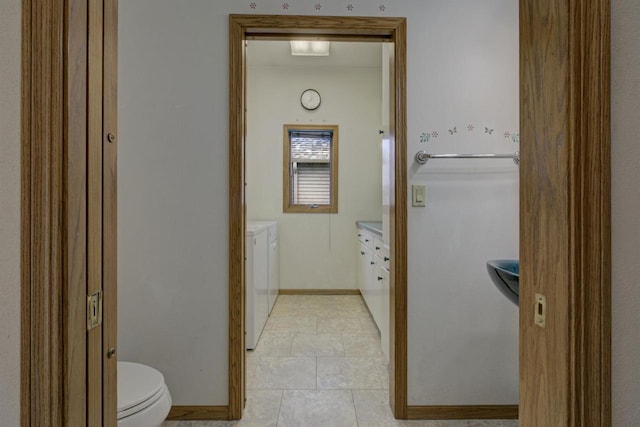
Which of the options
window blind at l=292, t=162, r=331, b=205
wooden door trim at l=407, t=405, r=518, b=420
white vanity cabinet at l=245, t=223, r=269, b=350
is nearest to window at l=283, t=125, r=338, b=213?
window blind at l=292, t=162, r=331, b=205

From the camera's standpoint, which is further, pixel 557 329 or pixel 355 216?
pixel 355 216

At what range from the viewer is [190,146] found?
1.87m

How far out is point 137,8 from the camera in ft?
6.10

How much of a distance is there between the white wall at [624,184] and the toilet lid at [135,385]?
1.31 m

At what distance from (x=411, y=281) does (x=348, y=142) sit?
2.81 metres

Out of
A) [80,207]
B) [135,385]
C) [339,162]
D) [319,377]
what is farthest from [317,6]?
[339,162]

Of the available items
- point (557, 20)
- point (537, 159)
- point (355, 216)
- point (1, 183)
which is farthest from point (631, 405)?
point (355, 216)

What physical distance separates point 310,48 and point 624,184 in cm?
362

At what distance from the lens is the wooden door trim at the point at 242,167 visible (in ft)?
6.07

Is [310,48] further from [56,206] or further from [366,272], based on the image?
[56,206]

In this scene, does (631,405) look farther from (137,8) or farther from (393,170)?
(137,8)

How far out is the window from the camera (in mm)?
4422

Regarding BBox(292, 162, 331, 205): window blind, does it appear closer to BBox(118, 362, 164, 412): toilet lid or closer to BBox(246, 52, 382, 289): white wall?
BBox(246, 52, 382, 289): white wall

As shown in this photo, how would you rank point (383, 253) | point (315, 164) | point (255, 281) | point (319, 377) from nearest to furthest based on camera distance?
point (319, 377), point (383, 253), point (255, 281), point (315, 164)
